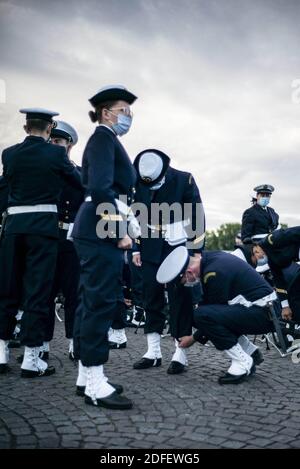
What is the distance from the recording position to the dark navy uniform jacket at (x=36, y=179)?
15.1 feet

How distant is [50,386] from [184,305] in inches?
59.1

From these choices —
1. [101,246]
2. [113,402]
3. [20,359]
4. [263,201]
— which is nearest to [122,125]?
[101,246]

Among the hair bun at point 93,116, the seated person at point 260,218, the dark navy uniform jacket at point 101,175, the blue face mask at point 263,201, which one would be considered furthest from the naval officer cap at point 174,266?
the blue face mask at point 263,201

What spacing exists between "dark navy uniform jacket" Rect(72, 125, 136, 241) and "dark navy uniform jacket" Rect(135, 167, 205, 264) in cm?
115

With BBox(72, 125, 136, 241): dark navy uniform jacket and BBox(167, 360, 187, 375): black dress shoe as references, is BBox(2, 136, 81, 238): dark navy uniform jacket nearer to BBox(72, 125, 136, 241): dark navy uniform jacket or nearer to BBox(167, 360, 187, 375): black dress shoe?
BBox(72, 125, 136, 241): dark navy uniform jacket

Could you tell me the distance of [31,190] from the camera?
4.64 m

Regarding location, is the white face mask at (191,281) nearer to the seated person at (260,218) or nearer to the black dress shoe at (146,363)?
the black dress shoe at (146,363)

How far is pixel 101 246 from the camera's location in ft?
12.2

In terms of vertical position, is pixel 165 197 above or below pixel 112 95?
below

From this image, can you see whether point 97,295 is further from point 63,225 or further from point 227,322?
point 63,225

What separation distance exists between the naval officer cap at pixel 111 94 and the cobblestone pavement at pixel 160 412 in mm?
2387

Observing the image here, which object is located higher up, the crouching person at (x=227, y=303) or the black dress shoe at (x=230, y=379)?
the crouching person at (x=227, y=303)

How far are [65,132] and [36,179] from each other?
3.27 ft

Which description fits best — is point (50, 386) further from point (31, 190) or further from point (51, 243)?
point (31, 190)
